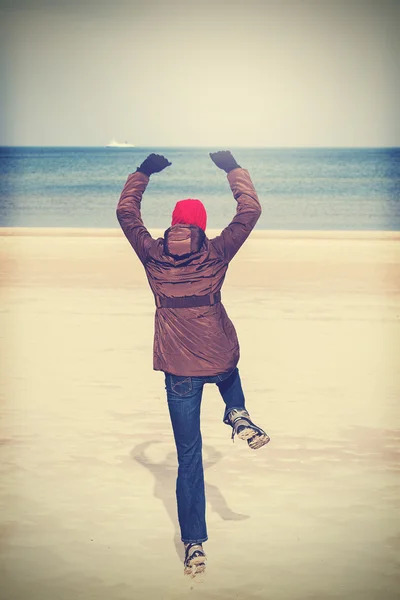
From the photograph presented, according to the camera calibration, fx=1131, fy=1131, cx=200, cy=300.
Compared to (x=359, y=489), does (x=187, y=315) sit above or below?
above

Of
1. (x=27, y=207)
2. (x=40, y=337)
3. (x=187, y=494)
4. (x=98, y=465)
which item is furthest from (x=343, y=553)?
(x=27, y=207)

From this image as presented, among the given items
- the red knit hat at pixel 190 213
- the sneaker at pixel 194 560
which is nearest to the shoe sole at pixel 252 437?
the sneaker at pixel 194 560

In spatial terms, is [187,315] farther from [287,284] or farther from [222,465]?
[287,284]

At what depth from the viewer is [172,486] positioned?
22.3 feet

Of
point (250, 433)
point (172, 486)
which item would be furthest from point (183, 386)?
point (172, 486)

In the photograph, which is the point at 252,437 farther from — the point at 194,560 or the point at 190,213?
the point at 190,213

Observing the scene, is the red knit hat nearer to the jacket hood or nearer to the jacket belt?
the jacket hood

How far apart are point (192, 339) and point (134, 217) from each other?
28.5 inches

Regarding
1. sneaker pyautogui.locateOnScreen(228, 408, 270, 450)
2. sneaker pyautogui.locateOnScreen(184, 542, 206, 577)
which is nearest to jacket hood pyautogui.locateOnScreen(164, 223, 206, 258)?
sneaker pyautogui.locateOnScreen(228, 408, 270, 450)

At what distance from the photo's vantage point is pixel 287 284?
55.6 feet

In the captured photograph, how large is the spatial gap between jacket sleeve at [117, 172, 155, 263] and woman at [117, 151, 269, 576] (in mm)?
16

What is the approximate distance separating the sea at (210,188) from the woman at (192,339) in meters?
30.9

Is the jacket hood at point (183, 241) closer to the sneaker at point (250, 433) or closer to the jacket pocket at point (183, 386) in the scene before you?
the jacket pocket at point (183, 386)

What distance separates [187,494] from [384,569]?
1.02 meters
